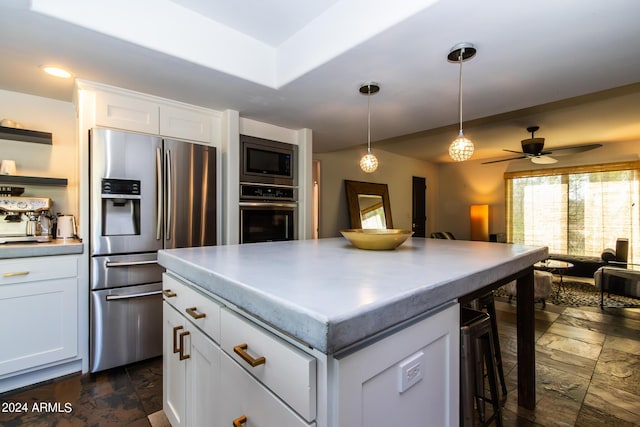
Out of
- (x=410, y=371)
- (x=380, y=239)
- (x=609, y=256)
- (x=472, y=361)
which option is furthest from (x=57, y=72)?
(x=609, y=256)

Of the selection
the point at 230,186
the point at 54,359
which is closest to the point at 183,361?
the point at 54,359

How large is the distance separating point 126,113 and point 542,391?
12.0 feet

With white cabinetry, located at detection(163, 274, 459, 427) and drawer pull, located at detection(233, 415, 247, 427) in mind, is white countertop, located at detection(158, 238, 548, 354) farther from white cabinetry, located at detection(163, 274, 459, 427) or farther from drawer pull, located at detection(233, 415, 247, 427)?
drawer pull, located at detection(233, 415, 247, 427)

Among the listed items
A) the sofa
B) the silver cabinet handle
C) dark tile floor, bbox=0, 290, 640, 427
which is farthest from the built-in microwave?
the sofa

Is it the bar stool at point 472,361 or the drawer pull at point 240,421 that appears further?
the bar stool at point 472,361

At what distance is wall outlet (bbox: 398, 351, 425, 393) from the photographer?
2.54 ft

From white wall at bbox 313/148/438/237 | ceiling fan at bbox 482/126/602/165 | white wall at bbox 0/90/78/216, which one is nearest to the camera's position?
white wall at bbox 0/90/78/216

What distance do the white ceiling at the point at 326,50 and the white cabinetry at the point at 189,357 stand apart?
1.45 meters

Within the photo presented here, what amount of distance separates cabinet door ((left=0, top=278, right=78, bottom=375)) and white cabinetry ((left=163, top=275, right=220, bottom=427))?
1.19 metres

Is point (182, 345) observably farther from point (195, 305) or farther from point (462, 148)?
point (462, 148)

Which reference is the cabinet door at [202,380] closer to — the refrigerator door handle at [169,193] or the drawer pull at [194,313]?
the drawer pull at [194,313]

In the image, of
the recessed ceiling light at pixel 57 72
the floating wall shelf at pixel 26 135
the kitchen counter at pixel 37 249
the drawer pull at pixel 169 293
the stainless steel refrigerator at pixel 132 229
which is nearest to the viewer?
the drawer pull at pixel 169 293

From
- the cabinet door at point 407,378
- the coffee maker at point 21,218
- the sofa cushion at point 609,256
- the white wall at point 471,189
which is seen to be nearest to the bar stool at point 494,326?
the cabinet door at point 407,378

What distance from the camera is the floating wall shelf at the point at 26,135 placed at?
7.79 feet
